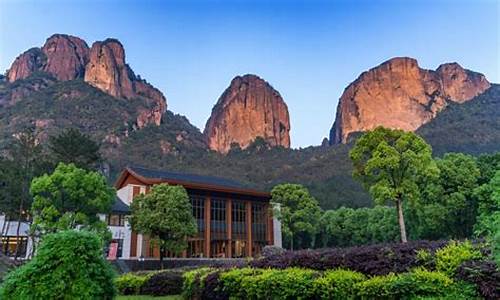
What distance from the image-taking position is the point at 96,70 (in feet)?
355

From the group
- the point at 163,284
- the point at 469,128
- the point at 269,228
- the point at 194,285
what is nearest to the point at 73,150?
the point at 269,228

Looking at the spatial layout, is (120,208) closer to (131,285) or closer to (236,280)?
(131,285)

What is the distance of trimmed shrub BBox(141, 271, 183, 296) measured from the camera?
12573mm

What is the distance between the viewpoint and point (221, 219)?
36125mm

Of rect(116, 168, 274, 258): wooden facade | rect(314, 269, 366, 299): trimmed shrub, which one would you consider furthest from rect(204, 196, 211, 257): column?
rect(314, 269, 366, 299): trimmed shrub

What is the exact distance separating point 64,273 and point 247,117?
11205 cm

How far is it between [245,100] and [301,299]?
114m

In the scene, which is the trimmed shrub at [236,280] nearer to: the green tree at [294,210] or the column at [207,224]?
the green tree at [294,210]

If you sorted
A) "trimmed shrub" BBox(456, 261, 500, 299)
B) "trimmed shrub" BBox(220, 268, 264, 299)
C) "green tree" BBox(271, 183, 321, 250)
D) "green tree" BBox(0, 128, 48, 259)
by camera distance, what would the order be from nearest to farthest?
"trimmed shrub" BBox(456, 261, 500, 299) → "trimmed shrub" BBox(220, 268, 264, 299) → "green tree" BBox(0, 128, 48, 259) → "green tree" BBox(271, 183, 321, 250)

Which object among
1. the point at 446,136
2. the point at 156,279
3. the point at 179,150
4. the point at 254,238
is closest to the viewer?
the point at 156,279

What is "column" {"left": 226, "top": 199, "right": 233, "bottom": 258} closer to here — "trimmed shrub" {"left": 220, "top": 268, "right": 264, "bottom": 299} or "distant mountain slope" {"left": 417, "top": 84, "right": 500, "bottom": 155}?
"trimmed shrub" {"left": 220, "top": 268, "right": 264, "bottom": 299}

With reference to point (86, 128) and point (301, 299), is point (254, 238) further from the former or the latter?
point (86, 128)

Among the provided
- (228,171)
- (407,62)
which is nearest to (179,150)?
(228,171)

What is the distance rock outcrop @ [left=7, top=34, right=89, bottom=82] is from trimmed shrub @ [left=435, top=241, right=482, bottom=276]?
375ft
